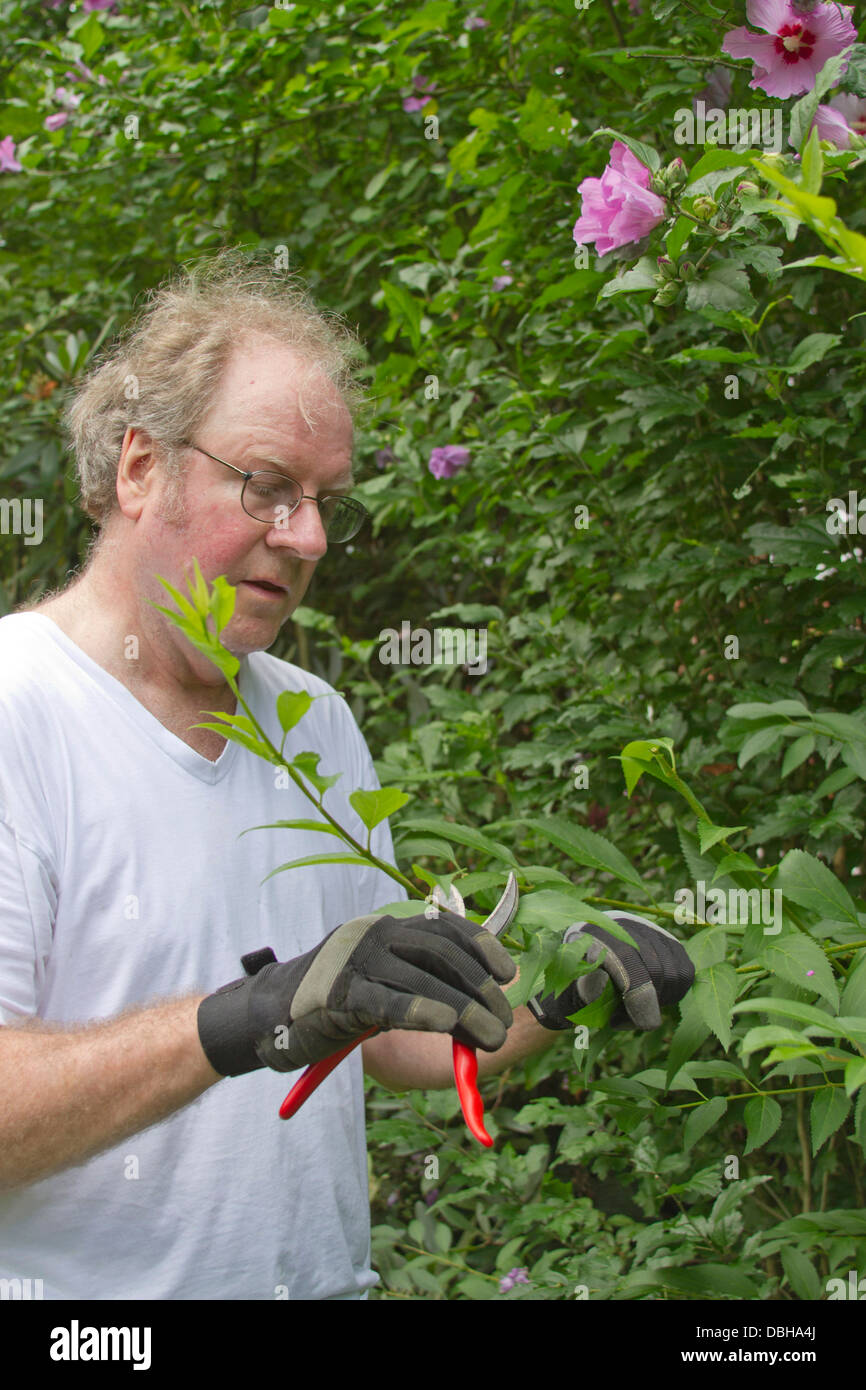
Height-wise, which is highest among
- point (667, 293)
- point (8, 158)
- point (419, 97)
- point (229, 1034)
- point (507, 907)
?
point (8, 158)

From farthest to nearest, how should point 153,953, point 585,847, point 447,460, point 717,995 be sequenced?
point 447,460, point 153,953, point 585,847, point 717,995

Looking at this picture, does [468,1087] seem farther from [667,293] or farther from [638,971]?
[667,293]

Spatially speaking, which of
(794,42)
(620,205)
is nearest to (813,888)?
(620,205)

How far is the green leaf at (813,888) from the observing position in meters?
1.17

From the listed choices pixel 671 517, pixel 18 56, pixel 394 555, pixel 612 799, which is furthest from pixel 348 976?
pixel 18 56

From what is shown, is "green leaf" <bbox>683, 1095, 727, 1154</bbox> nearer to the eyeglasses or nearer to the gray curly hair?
the eyeglasses

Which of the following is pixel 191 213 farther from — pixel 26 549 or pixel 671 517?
pixel 671 517

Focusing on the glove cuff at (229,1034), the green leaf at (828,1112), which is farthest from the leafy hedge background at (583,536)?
the glove cuff at (229,1034)

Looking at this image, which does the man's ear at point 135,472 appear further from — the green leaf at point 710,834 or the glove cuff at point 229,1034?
the green leaf at point 710,834

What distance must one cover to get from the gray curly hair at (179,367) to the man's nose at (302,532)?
12 centimetres

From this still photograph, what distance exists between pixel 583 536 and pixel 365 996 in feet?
4.23

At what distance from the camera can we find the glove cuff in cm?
121

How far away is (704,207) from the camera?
1.26 m

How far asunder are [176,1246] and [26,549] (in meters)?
2.66
